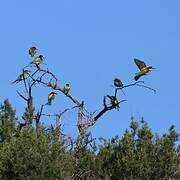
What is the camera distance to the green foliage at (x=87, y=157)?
13.1 meters

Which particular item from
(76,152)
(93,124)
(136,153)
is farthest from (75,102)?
(136,153)

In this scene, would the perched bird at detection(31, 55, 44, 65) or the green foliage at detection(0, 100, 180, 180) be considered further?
the perched bird at detection(31, 55, 44, 65)

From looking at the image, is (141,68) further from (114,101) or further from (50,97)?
(50,97)

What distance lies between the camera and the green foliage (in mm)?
13133

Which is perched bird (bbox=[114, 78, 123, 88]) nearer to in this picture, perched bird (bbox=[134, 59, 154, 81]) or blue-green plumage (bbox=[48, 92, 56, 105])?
perched bird (bbox=[134, 59, 154, 81])

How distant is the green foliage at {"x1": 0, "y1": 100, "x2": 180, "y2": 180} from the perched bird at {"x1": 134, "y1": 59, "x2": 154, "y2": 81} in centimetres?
229

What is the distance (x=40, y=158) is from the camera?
13.1 meters

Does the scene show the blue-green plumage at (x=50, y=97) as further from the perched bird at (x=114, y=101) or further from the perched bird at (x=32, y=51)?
the perched bird at (x=114, y=101)

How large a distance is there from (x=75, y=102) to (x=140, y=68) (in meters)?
1.75

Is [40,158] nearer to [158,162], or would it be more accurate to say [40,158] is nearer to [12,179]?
[12,179]

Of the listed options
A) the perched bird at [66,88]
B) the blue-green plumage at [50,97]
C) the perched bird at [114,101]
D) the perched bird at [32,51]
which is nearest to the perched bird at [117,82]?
the perched bird at [114,101]

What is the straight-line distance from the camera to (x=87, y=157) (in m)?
14.8

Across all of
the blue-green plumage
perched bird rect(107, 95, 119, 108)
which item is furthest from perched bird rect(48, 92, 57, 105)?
perched bird rect(107, 95, 119, 108)

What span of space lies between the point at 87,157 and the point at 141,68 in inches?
127
